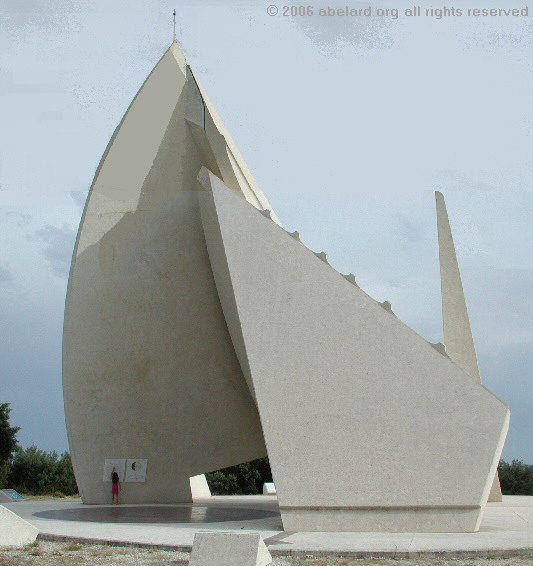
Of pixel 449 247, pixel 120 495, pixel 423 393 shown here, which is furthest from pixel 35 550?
pixel 449 247

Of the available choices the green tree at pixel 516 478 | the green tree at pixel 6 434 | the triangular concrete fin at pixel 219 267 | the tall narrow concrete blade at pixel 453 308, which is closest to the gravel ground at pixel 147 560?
the triangular concrete fin at pixel 219 267

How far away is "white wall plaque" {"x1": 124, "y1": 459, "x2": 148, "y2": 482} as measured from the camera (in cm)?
1627

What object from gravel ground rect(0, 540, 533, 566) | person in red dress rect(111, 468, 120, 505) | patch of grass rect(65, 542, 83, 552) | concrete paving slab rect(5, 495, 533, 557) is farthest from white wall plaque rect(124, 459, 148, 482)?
gravel ground rect(0, 540, 533, 566)

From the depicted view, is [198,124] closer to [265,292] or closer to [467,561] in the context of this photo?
→ [265,292]

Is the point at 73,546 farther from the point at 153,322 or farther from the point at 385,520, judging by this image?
the point at 153,322

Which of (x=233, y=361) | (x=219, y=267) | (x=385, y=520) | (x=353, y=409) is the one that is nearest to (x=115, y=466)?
(x=233, y=361)

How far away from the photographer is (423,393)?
10.6 meters

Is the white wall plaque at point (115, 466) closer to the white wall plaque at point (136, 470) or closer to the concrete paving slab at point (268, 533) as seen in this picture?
the white wall plaque at point (136, 470)

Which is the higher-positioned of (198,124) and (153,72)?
(153,72)

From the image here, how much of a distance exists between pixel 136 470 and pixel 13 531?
7.37 metres

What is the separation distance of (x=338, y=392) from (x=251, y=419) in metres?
6.67

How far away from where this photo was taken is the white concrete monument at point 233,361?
1030 centimetres

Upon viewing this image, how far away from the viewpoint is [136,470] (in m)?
16.3

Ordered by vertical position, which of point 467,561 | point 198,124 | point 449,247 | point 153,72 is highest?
point 153,72
